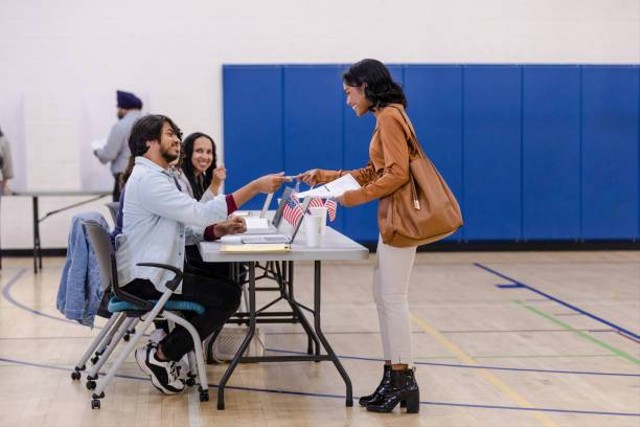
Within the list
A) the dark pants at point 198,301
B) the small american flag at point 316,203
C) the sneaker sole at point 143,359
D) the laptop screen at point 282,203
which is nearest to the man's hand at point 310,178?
the laptop screen at point 282,203

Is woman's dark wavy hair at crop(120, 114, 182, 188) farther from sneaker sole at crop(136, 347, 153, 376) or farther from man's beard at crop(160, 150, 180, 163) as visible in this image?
sneaker sole at crop(136, 347, 153, 376)

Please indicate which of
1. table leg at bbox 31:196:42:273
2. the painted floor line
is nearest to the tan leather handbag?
the painted floor line

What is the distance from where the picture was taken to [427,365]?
4797mm

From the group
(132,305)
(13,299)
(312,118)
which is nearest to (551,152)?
(312,118)

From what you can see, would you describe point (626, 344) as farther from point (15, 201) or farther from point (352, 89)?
point (15, 201)

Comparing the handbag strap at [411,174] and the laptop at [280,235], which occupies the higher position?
the handbag strap at [411,174]

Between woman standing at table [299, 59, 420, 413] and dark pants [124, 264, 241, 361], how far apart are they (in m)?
0.67

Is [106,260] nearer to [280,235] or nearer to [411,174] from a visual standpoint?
[280,235]

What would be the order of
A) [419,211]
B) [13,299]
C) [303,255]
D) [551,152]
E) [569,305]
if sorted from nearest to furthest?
[419,211] < [303,255] < [569,305] < [13,299] < [551,152]

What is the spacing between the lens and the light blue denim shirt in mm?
4008

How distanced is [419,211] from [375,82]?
0.52 metres

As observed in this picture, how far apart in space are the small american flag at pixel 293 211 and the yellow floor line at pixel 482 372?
1101mm

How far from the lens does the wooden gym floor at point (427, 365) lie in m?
3.94

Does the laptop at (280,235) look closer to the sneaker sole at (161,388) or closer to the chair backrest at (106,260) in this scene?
the chair backrest at (106,260)
